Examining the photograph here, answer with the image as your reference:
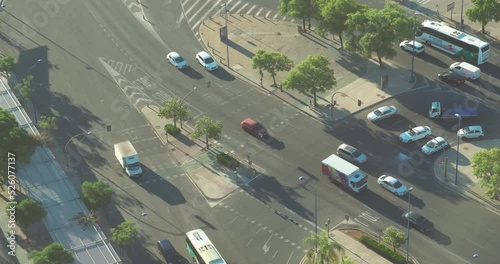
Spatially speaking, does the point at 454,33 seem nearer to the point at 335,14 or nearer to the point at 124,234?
the point at 335,14

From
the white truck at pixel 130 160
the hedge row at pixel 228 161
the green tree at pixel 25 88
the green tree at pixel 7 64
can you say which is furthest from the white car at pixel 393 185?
the green tree at pixel 7 64

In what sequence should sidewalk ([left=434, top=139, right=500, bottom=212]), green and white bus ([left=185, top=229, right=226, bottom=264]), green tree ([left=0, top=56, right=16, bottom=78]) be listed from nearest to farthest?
green and white bus ([left=185, top=229, right=226, bottom=264]) < sidewalk ([left=434, top=139, right=500, bottom=212]) < green tree ([left=0, top=56, right=16, bottom=78])

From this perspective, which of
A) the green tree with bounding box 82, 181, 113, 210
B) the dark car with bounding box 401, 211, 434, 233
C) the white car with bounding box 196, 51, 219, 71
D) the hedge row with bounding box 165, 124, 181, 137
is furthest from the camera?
the white car with bounding box 196, 51, 219, 71

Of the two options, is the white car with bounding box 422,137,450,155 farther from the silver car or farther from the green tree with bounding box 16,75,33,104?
the green tree with bounding box 16,75,33,104

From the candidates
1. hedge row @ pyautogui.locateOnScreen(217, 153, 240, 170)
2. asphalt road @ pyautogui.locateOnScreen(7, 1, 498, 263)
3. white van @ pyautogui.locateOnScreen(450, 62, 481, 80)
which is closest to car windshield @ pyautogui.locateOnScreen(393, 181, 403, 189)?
asphalt road @ pyautogui.locateOnScreen(7, 1, 498, 263)

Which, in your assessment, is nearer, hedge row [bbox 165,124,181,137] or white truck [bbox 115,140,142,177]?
white truck [bbox 115,140,142,177]

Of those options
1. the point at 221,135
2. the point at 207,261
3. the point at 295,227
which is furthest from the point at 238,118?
the point at 207,261

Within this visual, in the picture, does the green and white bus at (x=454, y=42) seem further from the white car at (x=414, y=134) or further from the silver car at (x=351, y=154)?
the silver car at (x=351, y=154)
